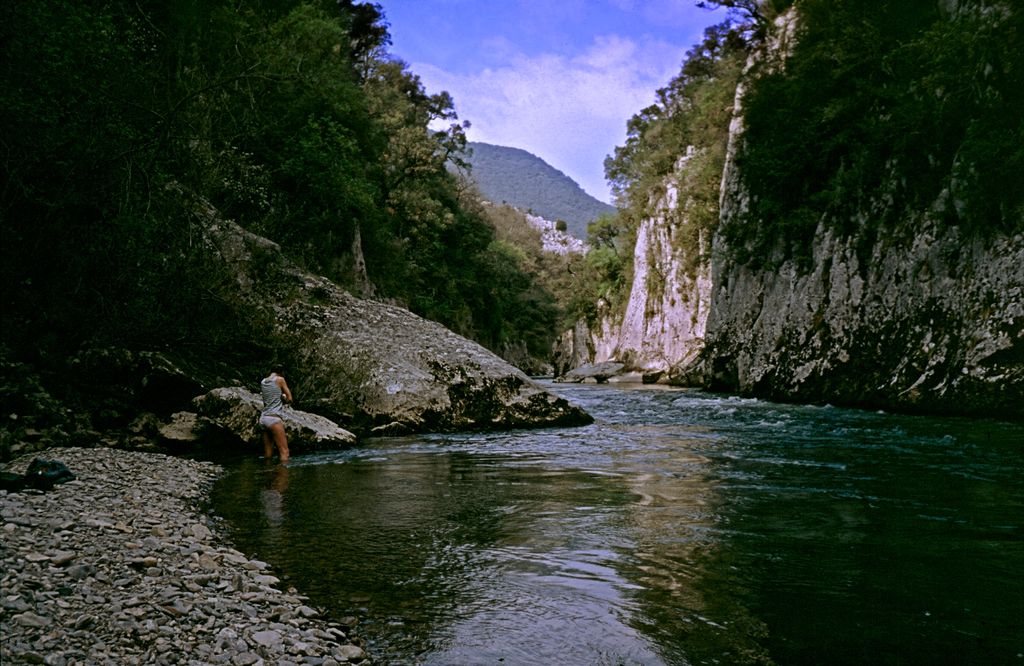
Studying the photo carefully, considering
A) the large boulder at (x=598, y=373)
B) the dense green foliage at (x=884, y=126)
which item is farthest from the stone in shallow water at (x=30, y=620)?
the large boulder at (x=598, y=373)

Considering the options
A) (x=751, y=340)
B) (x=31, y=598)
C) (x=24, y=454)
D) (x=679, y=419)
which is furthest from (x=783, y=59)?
(x=31, y=598)

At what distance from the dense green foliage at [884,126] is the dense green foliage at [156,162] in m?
14.3

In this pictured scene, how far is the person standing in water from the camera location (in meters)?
9.82

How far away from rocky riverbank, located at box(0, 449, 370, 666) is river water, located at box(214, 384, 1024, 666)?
1.03ft

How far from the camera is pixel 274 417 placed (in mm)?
9938

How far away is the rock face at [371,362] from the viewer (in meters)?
13.1

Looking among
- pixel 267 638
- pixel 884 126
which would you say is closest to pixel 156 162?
pixel 267 638

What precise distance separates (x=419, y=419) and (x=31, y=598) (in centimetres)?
1009

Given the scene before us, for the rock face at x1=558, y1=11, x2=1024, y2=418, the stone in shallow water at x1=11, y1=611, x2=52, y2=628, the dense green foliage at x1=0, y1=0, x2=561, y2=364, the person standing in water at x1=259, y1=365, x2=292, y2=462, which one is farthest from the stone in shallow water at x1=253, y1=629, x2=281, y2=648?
the rock face at x1=558, y1=11, x2=1024, y2=418

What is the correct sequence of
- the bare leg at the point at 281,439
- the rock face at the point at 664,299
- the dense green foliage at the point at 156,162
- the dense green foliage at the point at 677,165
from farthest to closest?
the rock face at the point at 664,299
the dense green foliage at the point at 677,165
the bare leg at the point at 281,439
the dense green foliage at the point at 156,162

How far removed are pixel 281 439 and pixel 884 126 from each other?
57.2 ft

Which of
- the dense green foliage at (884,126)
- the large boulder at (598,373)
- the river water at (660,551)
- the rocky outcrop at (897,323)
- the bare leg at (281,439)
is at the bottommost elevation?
the river water at (660,551)

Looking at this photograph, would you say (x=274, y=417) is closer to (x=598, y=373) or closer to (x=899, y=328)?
(x=899, y=328)

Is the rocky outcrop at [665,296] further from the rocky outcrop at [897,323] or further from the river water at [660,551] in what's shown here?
the river water at [660,551]
